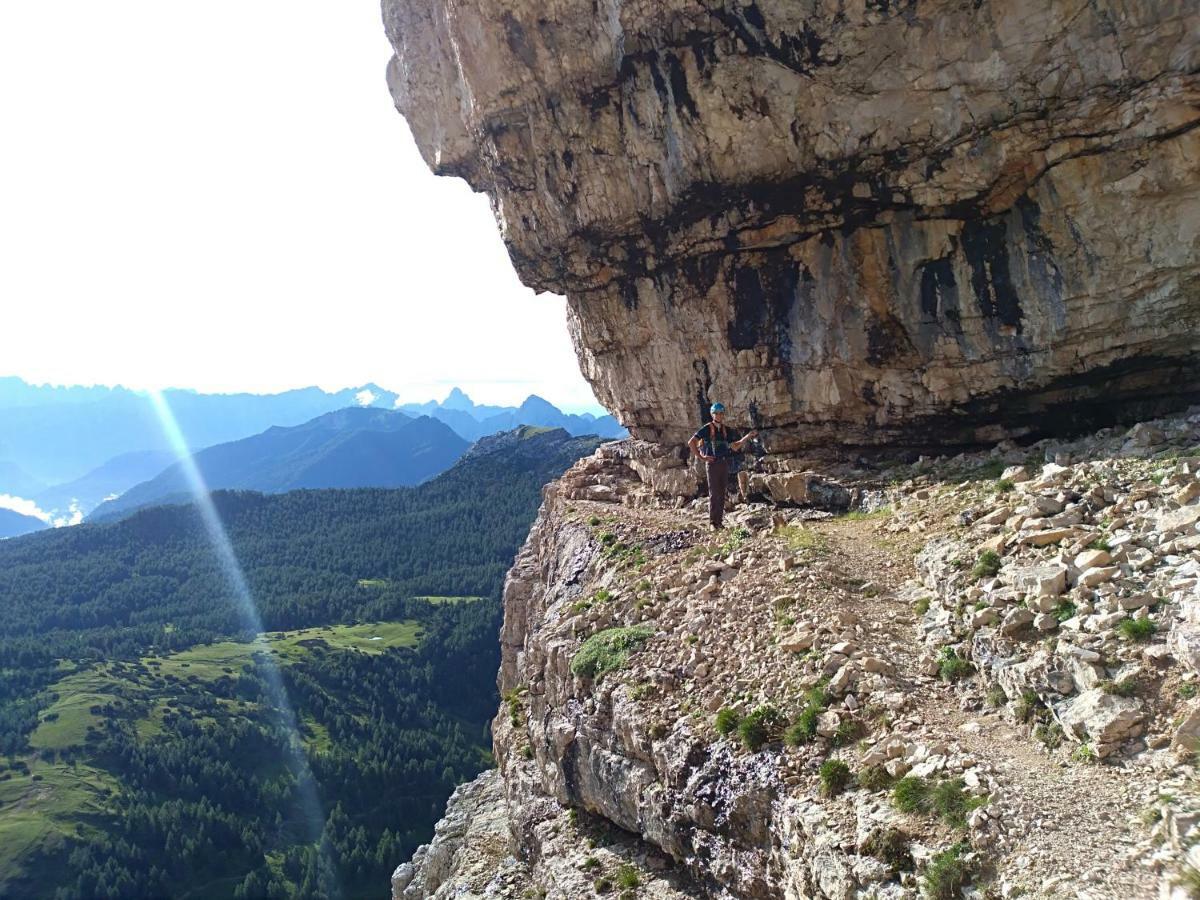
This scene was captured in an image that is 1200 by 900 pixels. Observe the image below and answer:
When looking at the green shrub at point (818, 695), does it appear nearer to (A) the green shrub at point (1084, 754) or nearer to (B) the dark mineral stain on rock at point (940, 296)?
(A) the green shrub at point (1084, 754)

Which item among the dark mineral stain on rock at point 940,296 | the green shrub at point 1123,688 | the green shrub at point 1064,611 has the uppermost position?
the dark mineral stain on rock at point 940,296

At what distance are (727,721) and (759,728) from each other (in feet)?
2.68

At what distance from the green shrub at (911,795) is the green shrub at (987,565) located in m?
4.70

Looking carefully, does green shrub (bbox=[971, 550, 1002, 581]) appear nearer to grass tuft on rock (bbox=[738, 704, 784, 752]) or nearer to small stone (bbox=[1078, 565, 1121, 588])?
small stone (bbox=[1078, 565, 1121, 588])

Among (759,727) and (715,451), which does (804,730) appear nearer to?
(759,727)

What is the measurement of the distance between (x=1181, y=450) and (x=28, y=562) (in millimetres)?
231143

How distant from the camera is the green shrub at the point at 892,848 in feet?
27.9

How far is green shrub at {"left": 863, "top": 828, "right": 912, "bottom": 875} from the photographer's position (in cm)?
850

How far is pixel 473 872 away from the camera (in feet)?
75.7

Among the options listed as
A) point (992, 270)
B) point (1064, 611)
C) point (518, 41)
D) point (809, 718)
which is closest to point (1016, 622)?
point (1064, 611)

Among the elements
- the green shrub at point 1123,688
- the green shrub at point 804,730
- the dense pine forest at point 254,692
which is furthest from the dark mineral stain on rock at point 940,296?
the dense pine forest at point 254,692

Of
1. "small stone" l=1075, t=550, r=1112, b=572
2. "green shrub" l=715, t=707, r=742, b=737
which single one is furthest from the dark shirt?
"small stone" l=1075, t=550, r=1112, b=572

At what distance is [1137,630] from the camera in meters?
9.09

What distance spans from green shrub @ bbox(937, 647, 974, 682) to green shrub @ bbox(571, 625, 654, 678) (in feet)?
22.1
